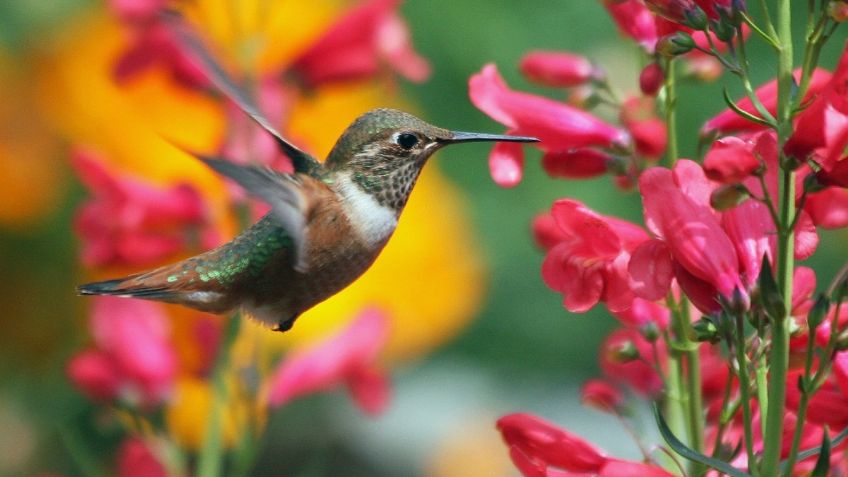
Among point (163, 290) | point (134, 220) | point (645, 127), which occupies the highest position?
point (645, 127)

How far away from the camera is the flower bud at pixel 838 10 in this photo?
1.52 metres

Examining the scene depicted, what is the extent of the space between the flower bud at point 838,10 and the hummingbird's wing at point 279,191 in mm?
798

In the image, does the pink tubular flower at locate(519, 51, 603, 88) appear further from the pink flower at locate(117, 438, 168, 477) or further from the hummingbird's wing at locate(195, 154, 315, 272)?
the pink flower at locate(117, 438, 168, 477)

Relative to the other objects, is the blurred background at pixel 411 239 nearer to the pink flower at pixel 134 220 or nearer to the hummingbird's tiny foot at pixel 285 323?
the pink flower at pixel 134 220

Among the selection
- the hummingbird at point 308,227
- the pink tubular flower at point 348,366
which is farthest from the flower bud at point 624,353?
the pink tubular flower at point 348,366

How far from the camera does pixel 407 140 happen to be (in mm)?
2098

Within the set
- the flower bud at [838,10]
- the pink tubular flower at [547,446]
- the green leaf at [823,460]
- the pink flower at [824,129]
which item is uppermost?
the flower bud at [838,10]

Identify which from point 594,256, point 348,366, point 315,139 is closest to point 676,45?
point 594,256

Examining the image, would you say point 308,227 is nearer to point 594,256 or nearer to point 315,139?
point 594,256

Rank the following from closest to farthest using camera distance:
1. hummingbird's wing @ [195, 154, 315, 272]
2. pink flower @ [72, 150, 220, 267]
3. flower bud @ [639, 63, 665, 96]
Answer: hummingbird's wing @ [195, 154, 315, 272] → flower bud @ [639, 63, 665, 96] → pink flower @ [72, 150, 220, 267]

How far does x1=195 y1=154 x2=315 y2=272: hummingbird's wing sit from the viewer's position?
179cm

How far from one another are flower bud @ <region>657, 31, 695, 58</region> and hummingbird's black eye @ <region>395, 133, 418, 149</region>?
522 mm

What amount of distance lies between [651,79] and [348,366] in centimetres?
173

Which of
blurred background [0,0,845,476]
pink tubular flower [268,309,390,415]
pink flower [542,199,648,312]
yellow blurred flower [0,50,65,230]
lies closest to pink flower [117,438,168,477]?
pink tubular flower [268,309,390,415]
